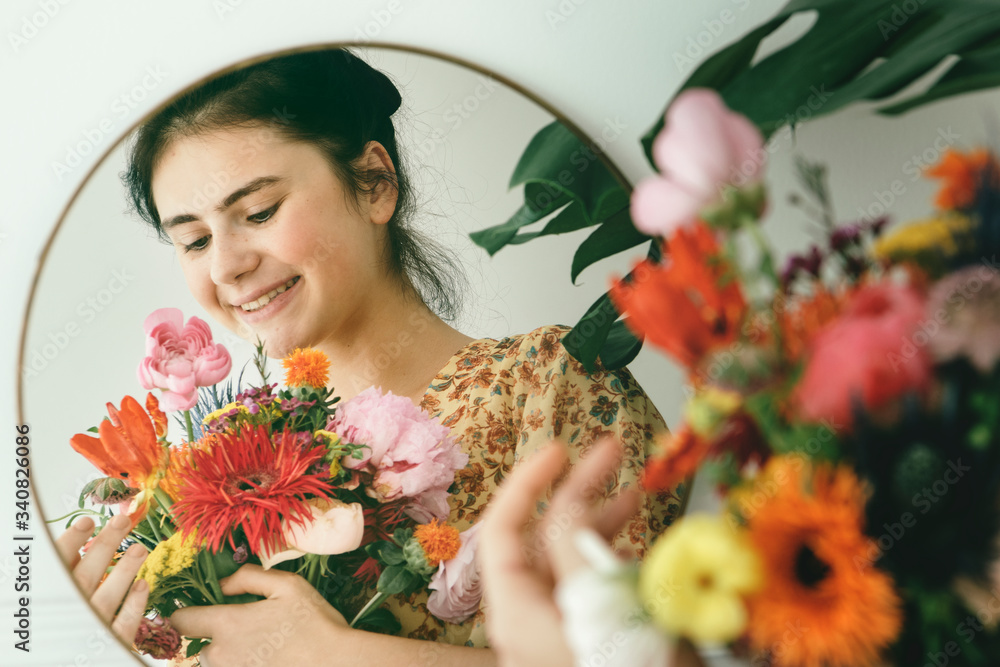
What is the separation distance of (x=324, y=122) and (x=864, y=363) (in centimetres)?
68

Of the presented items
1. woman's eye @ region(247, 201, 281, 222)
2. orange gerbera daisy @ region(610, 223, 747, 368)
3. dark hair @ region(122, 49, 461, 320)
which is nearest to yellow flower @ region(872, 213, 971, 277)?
orange gerbera daisy @ region(610, 223, 747, 368)

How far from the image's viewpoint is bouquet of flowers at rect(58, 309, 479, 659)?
28.8 inches

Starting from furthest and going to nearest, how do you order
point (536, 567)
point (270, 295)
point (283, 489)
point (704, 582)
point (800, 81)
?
point (270, 295) < point (283, 489) < point (800, 81) < point (536, 567) < point (704, 582)

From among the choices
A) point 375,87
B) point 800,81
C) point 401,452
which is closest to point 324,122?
point 375,87

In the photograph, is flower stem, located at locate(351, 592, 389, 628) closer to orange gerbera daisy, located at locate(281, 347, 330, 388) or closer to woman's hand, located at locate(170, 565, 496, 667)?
woman's hand, located at locate(170, 565, 496, 667)

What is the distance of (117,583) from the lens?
2.66 feet

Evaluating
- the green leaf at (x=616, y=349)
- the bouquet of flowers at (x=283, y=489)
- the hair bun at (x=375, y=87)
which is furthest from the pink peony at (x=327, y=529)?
the hair bun at (x=375, y=87)

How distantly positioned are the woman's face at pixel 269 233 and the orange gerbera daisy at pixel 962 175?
594mm

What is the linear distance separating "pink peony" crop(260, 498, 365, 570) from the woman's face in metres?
0.20

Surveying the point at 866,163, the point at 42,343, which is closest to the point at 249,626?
the point at 42,343

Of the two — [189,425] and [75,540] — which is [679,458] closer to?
[189,425]

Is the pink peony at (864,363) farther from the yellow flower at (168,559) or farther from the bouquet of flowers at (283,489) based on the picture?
the yellow flower at (168,559)

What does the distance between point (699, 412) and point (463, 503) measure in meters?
0.50

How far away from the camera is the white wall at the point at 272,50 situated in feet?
2.72
